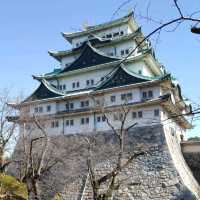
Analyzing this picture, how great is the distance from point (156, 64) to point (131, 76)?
6.24m

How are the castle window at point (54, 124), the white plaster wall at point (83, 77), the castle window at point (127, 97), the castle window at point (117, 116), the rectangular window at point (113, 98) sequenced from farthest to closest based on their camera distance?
the white plaster wall at point (83, 77) < the castle window at point (54, 124) < the rectangular window at point (113, 98) < the castle window at point (127, 97) < the castle window at point (117, 116)

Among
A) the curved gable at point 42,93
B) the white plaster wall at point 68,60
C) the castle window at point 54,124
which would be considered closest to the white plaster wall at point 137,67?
the white plaster wall at point 68,60

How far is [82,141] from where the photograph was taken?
2756cm

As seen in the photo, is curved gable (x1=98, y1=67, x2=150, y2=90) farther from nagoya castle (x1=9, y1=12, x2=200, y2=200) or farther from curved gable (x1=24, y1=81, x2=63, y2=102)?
curved gable (x1=24, y1=81, x2=63, y2=102)

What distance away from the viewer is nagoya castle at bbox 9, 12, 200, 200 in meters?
22.6

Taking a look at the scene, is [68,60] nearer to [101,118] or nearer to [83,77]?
[83,77]

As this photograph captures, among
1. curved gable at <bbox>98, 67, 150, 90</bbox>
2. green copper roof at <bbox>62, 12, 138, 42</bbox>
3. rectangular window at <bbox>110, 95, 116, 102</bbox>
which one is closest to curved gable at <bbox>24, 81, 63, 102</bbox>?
curved gable at <bbox>98, 67, 150, 90</bbox>

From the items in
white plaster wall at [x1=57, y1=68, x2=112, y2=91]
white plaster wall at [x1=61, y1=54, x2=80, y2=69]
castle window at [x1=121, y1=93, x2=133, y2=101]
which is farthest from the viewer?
white plaster wall at [x1=61, y1=54, x2=80, y2=69]

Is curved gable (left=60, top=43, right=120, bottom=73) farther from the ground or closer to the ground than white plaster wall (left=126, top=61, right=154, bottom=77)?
farther from the ground

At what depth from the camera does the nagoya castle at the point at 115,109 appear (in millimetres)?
22562

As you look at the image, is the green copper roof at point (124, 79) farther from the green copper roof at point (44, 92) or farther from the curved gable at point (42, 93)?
the curved gable at point (42, 93)

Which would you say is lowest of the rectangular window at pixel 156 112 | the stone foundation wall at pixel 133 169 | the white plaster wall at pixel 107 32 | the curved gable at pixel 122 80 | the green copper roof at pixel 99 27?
the stone foundation wall at pixel 133 169

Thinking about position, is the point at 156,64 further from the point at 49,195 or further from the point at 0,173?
the point at 0,173

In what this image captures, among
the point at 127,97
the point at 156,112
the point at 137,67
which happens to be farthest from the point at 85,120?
the point at 137,67
